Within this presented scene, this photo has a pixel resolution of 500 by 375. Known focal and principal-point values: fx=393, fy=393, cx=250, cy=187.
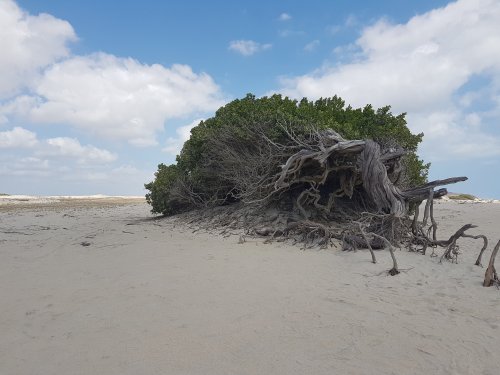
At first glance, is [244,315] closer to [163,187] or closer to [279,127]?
[279,127]

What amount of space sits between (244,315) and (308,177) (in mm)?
6689

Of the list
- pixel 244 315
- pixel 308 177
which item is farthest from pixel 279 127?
pixel 244 315

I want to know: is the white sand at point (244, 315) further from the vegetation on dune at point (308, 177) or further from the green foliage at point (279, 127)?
the green foliage at point (279, 127)

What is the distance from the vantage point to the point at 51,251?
8.33m

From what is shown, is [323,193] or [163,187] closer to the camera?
[323,193]

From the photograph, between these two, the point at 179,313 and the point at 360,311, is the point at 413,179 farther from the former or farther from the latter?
the point at 179,313

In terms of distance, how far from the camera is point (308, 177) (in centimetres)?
1056

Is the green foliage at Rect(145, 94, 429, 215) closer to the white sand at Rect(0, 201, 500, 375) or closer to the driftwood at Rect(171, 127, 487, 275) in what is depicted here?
the driftwood at Rect(171, 127, 487, 275)

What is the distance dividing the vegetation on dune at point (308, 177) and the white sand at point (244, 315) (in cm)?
160

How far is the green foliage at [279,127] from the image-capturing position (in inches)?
459

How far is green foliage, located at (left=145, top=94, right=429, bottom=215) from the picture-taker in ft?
38.3

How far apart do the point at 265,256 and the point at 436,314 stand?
141 inches

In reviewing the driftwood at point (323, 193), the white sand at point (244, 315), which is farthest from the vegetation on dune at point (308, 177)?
the white sand at point (244, 315)

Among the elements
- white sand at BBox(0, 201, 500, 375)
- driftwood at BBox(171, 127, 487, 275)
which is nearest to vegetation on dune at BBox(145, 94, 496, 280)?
driftwood at BBox(171, 127, 487, 275)
